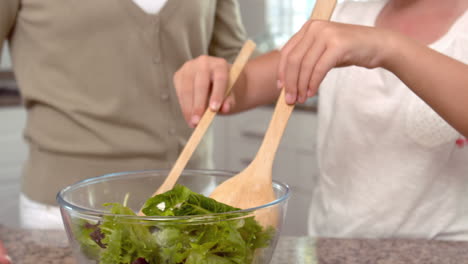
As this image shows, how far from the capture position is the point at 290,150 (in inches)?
108

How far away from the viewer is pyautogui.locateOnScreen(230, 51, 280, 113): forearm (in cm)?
118

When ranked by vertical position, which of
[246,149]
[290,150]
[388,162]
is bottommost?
[246,149]

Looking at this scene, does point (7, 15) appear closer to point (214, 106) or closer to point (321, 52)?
point (214, 106)

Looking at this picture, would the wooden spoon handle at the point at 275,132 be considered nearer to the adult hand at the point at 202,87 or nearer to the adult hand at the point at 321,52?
the adult hand at the point at 321,52

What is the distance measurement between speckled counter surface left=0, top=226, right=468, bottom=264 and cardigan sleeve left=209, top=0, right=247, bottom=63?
0.71 metres

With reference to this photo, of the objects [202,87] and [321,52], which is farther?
[202,87]

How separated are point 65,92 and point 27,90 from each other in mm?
81

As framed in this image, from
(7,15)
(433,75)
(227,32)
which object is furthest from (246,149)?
(433,75)

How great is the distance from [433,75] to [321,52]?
17cm

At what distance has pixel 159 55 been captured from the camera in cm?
130

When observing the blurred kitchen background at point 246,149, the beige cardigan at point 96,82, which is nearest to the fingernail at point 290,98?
the beige cardigan at point 96,82

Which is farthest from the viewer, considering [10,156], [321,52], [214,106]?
[10,156]

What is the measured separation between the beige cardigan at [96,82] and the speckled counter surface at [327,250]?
1.27 ft

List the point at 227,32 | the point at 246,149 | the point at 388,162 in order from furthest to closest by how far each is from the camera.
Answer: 1. the point at 246,149
2. the point at 227,32
3. the point at 388,162
